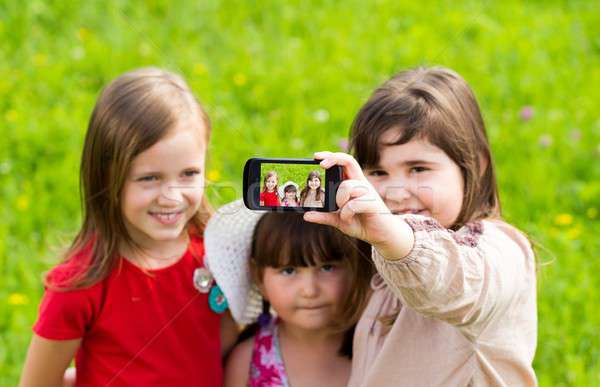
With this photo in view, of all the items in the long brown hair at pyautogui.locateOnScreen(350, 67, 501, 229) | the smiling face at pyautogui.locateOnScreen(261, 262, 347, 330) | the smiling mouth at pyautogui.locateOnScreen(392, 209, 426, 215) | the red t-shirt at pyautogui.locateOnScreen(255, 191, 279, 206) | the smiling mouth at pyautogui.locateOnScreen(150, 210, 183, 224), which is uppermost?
the long brown hair at pyautogui.locateOnScreen(350, 67, 501, 229)

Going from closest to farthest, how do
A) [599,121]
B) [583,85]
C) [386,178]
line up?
[386,178]
[599,121]
[583,85]

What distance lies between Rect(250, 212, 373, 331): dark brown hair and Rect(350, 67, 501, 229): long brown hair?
13.2 inches

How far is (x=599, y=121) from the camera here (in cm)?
438

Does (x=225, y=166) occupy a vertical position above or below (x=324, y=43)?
below

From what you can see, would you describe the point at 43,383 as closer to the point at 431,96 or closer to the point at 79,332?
the point at 79,332

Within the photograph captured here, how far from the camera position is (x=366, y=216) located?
1.71 meters

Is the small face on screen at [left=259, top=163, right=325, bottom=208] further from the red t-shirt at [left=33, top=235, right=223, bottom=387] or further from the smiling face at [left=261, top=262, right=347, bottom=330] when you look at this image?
the red t-shirt at [left=33, top=235, right=223, bottom=387]

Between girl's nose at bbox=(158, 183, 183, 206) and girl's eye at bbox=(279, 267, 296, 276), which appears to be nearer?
girl's nose at bbox=(158, 183, 183, 206)

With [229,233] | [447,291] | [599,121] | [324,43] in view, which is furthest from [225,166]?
[447,291]

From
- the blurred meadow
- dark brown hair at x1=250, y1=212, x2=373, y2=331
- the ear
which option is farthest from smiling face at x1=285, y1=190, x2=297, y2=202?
the blurred meadow

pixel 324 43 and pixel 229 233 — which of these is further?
pixel 324 43

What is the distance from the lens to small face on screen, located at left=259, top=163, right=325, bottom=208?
1.76 m

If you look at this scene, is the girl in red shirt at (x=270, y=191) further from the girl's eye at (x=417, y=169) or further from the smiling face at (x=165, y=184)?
the smiling face at (x=165, y=184)

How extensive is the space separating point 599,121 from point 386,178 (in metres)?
2.66
